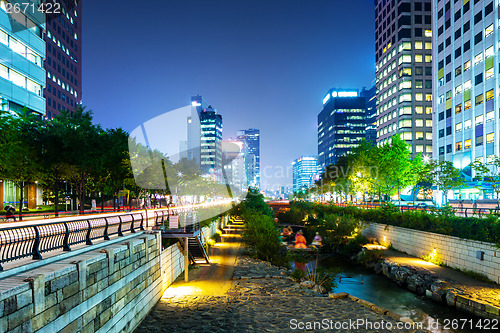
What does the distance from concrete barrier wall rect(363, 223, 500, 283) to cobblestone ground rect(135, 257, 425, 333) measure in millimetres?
9240

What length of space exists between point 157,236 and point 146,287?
3223mm

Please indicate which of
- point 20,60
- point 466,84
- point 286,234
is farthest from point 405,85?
point 20,60

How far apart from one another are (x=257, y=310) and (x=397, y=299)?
34.6ft

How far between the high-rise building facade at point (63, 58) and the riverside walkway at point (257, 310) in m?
88.7

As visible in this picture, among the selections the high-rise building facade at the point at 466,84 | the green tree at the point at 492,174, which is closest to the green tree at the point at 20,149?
the green tree at the point at 492,174

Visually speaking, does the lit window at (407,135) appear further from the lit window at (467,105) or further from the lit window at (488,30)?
the lit window at (488,30)

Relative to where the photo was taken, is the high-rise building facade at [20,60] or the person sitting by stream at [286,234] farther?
the person sitting by stream at [286,234]

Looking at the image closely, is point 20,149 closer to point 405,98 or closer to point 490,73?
point 490,73

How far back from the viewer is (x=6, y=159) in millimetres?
30078

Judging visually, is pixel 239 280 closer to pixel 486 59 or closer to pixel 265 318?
pixel 265 318

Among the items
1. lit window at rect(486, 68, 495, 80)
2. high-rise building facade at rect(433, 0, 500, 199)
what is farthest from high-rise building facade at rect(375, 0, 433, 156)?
lit window at rect(486, 68, 495, 80)

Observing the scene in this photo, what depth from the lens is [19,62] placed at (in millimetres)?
44469

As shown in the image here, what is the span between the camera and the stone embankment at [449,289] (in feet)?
59.0

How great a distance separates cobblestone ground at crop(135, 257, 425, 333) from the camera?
1574 centimetres
